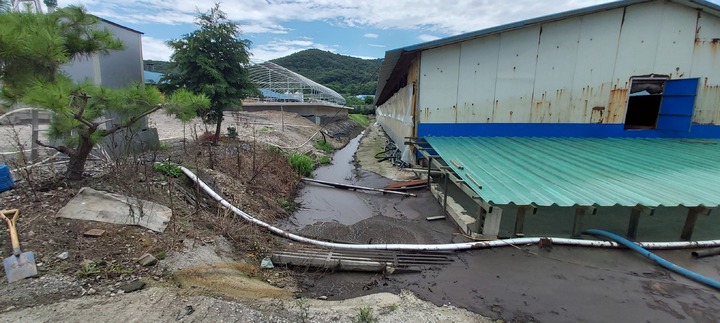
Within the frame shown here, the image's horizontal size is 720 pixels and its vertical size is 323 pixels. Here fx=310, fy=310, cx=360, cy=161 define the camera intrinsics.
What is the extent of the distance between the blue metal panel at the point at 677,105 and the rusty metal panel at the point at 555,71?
3048 millimetres

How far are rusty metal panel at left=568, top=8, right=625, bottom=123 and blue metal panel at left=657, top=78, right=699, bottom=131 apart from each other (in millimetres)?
1611

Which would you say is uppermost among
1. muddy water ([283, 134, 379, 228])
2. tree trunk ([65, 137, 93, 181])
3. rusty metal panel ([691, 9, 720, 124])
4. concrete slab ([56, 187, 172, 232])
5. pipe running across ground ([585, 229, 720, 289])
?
rusty metal panel ([691, 9, 720, 124])

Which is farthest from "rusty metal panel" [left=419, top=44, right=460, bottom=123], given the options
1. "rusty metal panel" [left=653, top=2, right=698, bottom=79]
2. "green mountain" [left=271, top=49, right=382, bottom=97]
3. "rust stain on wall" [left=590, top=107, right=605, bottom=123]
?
"green mountain" [left=271, top=49, right=382, bottom=97]

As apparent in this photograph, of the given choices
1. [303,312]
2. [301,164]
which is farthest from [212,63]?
[303,312]

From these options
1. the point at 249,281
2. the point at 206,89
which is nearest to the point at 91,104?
the point at 249,281

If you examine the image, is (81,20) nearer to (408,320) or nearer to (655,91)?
(408,320)

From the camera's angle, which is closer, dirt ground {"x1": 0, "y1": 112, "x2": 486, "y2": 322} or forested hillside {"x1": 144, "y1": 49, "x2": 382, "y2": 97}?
dirt ground {"x1": 0, "y1": 112, "x2": 486, "y2": 322}

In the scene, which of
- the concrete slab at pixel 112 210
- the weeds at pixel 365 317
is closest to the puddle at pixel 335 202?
the concrete slab at pixel 112 210

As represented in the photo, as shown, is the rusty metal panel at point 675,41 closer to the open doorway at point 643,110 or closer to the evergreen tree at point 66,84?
the open doorway at point 643,110

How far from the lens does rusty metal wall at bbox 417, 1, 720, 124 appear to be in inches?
356

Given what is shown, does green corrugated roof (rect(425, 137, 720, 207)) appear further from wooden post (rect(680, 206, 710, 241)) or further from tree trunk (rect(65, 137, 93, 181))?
tree trunk (rect(65, 137, 93, 181))

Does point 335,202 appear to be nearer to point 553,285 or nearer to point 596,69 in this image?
point 553,285

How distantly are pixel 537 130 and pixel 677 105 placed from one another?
4.20 m

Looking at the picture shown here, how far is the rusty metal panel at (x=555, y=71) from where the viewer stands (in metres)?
9.12
